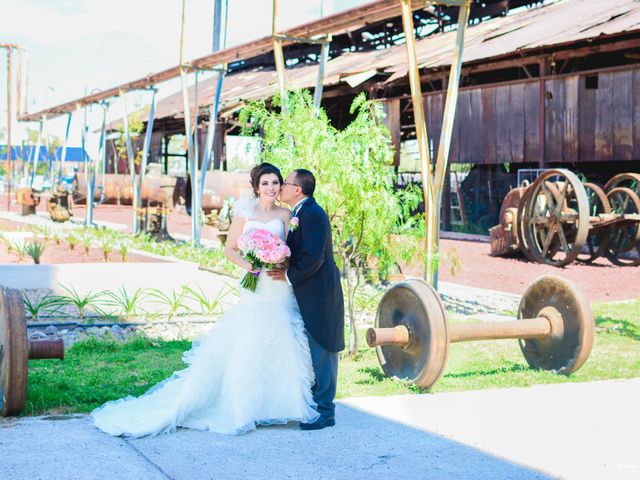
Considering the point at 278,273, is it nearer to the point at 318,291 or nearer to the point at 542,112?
the point at 318,291

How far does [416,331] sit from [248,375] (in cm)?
139

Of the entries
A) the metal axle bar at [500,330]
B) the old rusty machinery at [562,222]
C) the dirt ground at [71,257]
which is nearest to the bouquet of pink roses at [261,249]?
the metal axle bar at [500,330]

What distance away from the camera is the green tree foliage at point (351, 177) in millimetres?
7090

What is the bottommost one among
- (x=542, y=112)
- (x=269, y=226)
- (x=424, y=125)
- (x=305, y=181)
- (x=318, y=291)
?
(x=318, y=291)

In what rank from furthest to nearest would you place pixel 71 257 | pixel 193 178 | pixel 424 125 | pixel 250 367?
1. pixel 193 178
2. pixel 71 257
3. pixel 424 125
4. pixel 250 367

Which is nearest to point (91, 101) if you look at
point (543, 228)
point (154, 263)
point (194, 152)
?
point (194, 152)

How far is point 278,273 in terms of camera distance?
5.14 meters

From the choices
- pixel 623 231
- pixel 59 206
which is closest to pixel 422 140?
pixel 623 231

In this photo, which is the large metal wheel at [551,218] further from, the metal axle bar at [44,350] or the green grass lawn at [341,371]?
the metal axle bar at [44,350]

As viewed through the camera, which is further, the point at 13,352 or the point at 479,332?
the point at 479,332

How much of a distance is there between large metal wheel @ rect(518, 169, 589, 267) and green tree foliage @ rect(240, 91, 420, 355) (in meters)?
8.01

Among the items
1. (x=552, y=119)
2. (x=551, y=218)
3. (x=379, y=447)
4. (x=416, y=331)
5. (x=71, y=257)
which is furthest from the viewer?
(x=552, y=119)

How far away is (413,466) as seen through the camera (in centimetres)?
432

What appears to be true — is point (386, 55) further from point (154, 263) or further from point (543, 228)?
point (154, 263)
